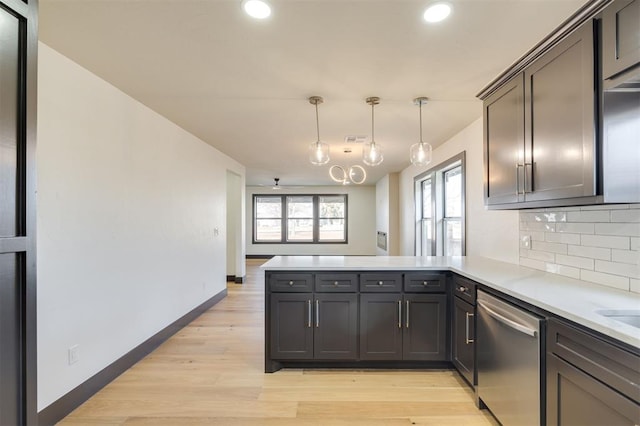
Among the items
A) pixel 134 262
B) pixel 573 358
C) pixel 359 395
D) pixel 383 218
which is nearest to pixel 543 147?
pixel 573 358

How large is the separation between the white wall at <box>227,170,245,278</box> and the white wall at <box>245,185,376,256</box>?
3525 millimetres

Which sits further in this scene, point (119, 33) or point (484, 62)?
point (484, 62)

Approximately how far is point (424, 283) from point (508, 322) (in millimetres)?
893

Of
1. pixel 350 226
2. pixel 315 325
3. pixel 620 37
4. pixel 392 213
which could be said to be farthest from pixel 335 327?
pixel 350 226

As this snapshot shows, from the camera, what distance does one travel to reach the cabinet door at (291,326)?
2.67m

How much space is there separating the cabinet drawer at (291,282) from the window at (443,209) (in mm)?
2088

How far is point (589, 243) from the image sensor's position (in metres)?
1.98

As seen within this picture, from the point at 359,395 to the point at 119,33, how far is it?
9.40 feet

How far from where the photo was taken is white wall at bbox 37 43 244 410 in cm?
198

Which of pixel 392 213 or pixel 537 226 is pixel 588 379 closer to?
pixel 537 226

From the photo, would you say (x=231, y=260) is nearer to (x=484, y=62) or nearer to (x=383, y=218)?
(x=383, y=218)

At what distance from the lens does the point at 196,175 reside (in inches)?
162

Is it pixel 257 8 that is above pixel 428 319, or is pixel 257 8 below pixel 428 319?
above

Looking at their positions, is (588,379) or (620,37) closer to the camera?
(588,379)
